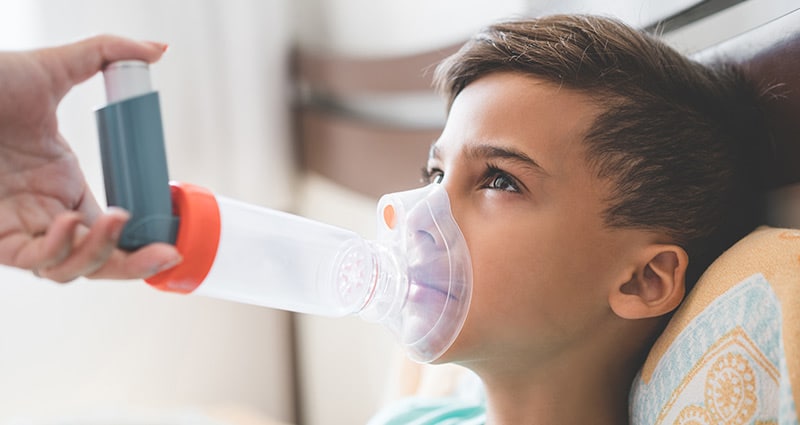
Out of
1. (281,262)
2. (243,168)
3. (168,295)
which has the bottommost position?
(168,295)

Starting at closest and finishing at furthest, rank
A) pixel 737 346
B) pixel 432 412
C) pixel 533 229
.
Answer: pixel 737 346 < pixel 533 229 < pixel 432 412

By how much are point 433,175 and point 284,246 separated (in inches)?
12.7

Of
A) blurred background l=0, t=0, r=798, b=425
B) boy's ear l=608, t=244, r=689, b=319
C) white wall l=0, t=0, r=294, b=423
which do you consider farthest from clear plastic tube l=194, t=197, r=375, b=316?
white wall l=0, t=0, r=294, b=423

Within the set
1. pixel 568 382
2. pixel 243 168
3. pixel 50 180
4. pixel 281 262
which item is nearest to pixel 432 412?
pixel 568 382

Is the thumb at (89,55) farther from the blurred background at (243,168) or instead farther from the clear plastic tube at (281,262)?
the blurred background at (243,168)

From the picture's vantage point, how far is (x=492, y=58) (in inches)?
40.6

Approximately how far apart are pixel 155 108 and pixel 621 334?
625mm

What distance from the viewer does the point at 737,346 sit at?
0.80m

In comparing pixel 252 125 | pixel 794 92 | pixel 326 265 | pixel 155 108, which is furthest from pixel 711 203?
pixel 252 125

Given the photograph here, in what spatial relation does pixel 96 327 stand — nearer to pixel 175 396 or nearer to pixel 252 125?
pixel 175 396

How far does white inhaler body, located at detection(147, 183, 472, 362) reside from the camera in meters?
0.72

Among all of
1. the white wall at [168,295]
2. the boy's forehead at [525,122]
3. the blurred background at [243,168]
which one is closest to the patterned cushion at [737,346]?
the boy's forehead at [525,122]

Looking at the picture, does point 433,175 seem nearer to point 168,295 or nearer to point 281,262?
point 281,262

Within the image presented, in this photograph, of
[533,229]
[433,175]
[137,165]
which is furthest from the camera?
[433,175]
